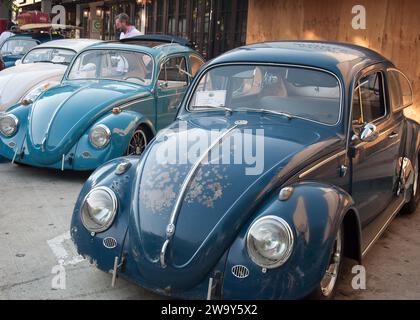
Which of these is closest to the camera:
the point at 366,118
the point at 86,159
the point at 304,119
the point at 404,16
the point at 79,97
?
the point at 304,119

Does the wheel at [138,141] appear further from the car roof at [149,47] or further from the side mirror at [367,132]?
the side mirror at [367,132]

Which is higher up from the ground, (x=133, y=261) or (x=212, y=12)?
(x=212, y=12)

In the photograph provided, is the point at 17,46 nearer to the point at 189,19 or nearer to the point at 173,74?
the point at 189,19

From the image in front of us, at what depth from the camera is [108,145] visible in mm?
5984

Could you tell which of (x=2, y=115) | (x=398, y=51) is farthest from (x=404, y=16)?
(x=2, y=115)

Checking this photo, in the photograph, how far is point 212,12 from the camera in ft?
43.5

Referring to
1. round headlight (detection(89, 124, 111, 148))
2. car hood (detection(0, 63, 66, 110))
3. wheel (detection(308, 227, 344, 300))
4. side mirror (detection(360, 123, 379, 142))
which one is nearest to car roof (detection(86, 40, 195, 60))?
car hood (detection(0, 63, 66, 110))

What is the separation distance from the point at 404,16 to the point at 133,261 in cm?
701

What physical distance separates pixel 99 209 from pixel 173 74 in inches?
171

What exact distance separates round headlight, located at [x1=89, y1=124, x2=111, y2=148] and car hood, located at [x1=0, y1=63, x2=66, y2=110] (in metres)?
2.56

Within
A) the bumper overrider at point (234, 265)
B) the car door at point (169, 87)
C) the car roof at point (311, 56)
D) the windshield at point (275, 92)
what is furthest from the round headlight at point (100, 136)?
the bumper overrider at point (234, 265)

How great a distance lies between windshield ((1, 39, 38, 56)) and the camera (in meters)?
12.3

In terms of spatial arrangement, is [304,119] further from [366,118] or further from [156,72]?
[156,72]

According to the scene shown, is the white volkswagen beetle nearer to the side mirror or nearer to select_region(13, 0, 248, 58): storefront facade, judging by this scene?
select_region(13, 0, 248, 58): storefront facade
